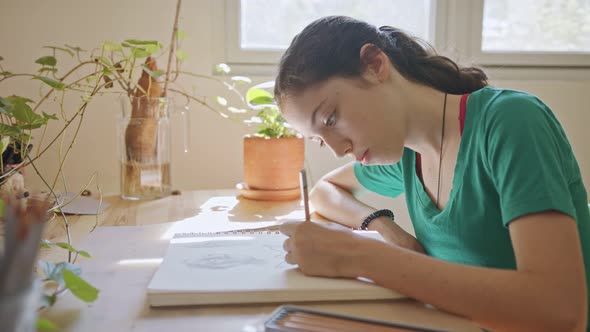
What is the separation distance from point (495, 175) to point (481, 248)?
0.15m

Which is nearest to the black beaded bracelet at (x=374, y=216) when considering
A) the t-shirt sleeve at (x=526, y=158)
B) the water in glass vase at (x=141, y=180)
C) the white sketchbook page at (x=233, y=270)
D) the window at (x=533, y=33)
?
the white sketchbook page at (x=233, y=270)

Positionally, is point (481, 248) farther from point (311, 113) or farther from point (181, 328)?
point (181, 328)

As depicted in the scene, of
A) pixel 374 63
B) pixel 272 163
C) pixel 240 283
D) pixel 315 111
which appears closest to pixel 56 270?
pixel 240 283

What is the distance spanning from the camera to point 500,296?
1.98 feet

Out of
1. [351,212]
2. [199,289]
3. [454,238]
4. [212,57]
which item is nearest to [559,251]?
[454,238]

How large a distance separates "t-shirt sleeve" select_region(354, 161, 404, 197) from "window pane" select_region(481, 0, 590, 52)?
0.88 m

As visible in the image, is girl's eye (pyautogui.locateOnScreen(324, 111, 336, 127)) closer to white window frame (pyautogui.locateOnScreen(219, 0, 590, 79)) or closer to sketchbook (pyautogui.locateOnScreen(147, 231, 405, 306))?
sketchbook (pyautogui.locateOnScreen(147, 231, 405, 306))

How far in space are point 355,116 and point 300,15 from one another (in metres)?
0.98

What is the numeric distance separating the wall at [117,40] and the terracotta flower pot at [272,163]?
0.25 metres

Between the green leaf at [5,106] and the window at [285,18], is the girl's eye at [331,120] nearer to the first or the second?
the green leaf at [5,106]

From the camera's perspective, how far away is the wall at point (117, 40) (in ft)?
4.97

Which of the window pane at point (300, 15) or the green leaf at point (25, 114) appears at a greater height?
the window pane at point (300, 15)

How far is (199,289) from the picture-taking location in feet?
2.04

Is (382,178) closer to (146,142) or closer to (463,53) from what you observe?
(146,142)
